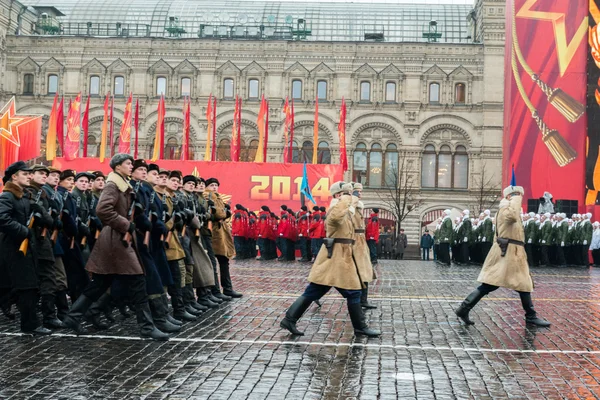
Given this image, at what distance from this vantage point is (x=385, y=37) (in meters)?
56.3

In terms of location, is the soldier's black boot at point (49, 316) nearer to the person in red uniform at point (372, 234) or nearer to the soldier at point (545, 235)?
the person in red uniform at point (372, 234)

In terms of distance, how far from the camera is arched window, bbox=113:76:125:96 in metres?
51.5

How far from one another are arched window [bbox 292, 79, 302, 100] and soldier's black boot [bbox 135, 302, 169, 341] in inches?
1659

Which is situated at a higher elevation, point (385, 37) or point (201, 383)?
point (385, 37)

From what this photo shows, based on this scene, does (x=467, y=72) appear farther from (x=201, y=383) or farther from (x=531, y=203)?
(x=201, y=383)

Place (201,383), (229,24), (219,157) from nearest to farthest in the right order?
1. (201,383)
2. (219,157)
3. (229,24)

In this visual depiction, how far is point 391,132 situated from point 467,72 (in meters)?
5.72

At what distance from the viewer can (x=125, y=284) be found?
9297mm

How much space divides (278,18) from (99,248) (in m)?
49.1

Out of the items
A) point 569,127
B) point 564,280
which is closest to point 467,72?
point 569,127

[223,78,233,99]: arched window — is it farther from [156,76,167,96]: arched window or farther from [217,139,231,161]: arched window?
[156,76,167,96]: arched window

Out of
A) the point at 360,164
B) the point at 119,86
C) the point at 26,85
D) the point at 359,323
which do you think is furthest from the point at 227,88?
the point at 359,323

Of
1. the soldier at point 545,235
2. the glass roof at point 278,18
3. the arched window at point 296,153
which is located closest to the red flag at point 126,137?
the arched window at point 296,153

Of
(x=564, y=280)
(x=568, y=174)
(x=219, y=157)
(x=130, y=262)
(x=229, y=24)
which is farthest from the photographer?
(x=229, y=24)
